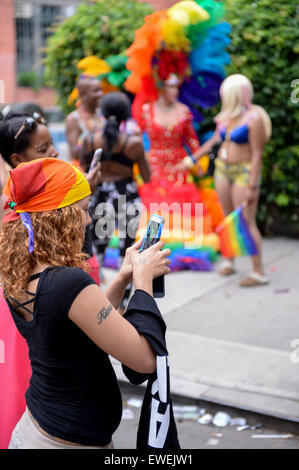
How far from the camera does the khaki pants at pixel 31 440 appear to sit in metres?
1.89

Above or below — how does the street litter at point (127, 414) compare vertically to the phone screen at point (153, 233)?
below

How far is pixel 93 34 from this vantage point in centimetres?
779

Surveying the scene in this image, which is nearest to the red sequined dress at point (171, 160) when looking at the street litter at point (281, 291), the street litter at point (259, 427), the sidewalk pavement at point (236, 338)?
the sidewalk pavement at point (236, 338)

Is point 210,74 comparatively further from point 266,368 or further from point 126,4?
point 266,368

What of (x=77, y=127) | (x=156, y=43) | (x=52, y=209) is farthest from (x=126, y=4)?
(x=52, y=209)

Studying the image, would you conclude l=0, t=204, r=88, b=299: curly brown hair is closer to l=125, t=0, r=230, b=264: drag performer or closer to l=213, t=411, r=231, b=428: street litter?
l=213, t=411, r=231, b=428: street litter

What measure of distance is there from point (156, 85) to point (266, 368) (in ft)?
12.5

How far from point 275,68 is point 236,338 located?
3656mm

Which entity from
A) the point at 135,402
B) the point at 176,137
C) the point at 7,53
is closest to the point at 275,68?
the point at 176,137

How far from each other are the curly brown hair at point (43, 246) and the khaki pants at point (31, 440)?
0.44 m

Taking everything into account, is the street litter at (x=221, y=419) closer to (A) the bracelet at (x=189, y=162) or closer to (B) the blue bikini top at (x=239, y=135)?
(B) the blue bikini top at (x=239, y=135)

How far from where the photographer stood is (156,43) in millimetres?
6609

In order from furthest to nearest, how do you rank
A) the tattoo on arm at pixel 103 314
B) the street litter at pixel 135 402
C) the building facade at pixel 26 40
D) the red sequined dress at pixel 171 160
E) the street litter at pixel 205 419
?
the building facade at pixel 26 40, the red sequined dress at pixel 171 160, the street litter at pixel 135 402, the street litter at pixel 205 419, the tattoo on arm at pixel 103 314

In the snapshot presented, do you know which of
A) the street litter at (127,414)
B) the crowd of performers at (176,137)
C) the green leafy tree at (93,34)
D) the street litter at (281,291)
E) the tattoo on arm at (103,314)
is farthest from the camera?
the green leafy tree at (93,34)
